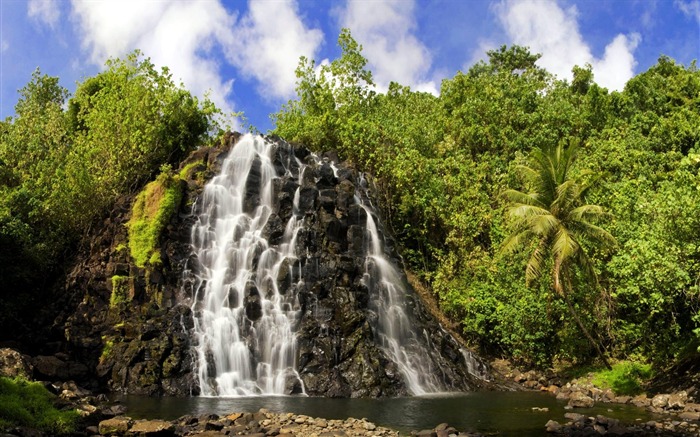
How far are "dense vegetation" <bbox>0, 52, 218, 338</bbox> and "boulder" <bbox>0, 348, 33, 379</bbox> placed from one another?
14.8 meters

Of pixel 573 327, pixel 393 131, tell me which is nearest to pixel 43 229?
pixel 393 131

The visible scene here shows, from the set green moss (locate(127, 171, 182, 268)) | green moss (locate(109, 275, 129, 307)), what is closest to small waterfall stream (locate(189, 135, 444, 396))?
green moss (locate(127, 171, 182, 268))

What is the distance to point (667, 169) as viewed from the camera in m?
38.4

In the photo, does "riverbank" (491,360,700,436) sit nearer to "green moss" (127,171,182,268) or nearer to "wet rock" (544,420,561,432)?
"wet rock" (544,420,561,432)

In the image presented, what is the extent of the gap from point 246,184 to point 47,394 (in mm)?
19807

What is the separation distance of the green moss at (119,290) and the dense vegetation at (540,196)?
19292 millimetres

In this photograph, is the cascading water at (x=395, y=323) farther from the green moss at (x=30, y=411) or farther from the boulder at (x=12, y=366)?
the boulder at (x=12, y=366)

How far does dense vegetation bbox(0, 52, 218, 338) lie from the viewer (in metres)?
32.7

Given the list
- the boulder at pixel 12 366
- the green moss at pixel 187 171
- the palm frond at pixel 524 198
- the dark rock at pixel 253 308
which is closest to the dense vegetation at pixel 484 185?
the palm frond at pixel 524 198

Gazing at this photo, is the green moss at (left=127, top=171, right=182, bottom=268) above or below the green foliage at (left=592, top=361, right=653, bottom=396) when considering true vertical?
above

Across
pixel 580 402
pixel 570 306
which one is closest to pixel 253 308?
pixel 580 402

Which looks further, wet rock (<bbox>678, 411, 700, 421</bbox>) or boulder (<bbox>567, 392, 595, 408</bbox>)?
boulder (<bbox>567, 392, 595, 408</bbox>)

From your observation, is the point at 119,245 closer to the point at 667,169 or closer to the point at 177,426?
the point at 177,426

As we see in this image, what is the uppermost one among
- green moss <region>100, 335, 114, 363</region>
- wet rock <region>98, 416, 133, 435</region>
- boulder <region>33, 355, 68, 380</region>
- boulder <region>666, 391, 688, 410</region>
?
green moss <region>100, 335, 114, 363</region>
